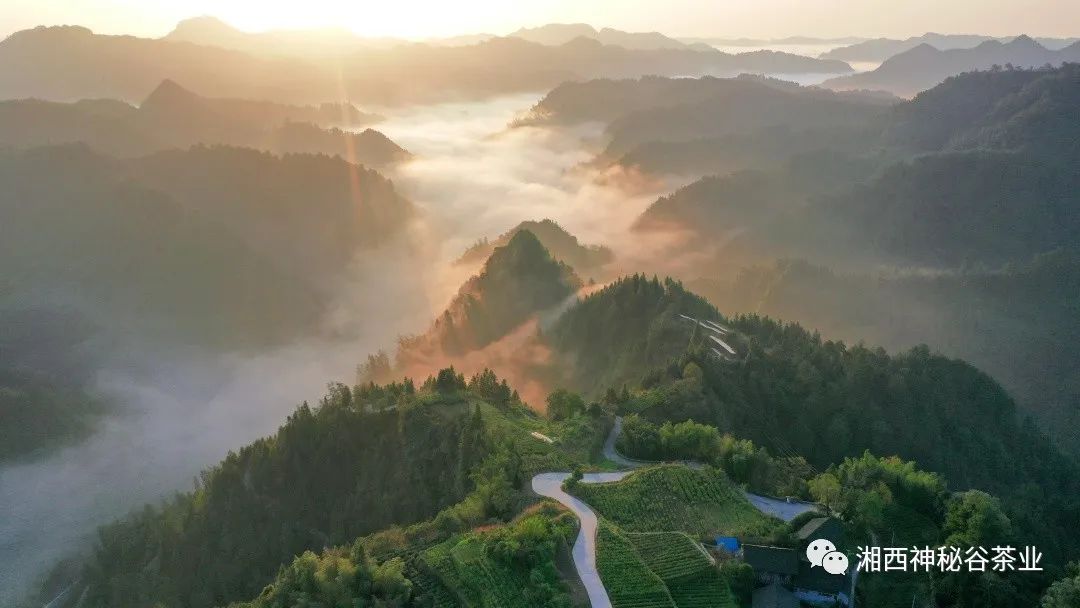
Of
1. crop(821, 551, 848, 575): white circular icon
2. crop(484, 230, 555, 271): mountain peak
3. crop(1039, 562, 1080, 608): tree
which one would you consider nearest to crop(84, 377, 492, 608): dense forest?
crop(821, 551, 848, 575): white circular icon

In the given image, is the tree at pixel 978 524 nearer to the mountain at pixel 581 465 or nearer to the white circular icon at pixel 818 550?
the mountain at pixel 581 465

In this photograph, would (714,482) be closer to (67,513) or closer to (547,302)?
(547,302)

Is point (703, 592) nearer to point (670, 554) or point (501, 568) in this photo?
point (670, 554)

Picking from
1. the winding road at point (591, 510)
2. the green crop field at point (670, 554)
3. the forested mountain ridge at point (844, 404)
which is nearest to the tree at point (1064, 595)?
the winding road at point (591, 510)

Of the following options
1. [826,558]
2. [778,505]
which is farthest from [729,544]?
[778,505]

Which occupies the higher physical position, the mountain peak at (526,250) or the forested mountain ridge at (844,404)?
the mountain peak at (526,250)

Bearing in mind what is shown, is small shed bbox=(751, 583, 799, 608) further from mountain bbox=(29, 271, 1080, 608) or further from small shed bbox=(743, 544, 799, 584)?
mountain bbox=(29, 271, 1080, 608)
